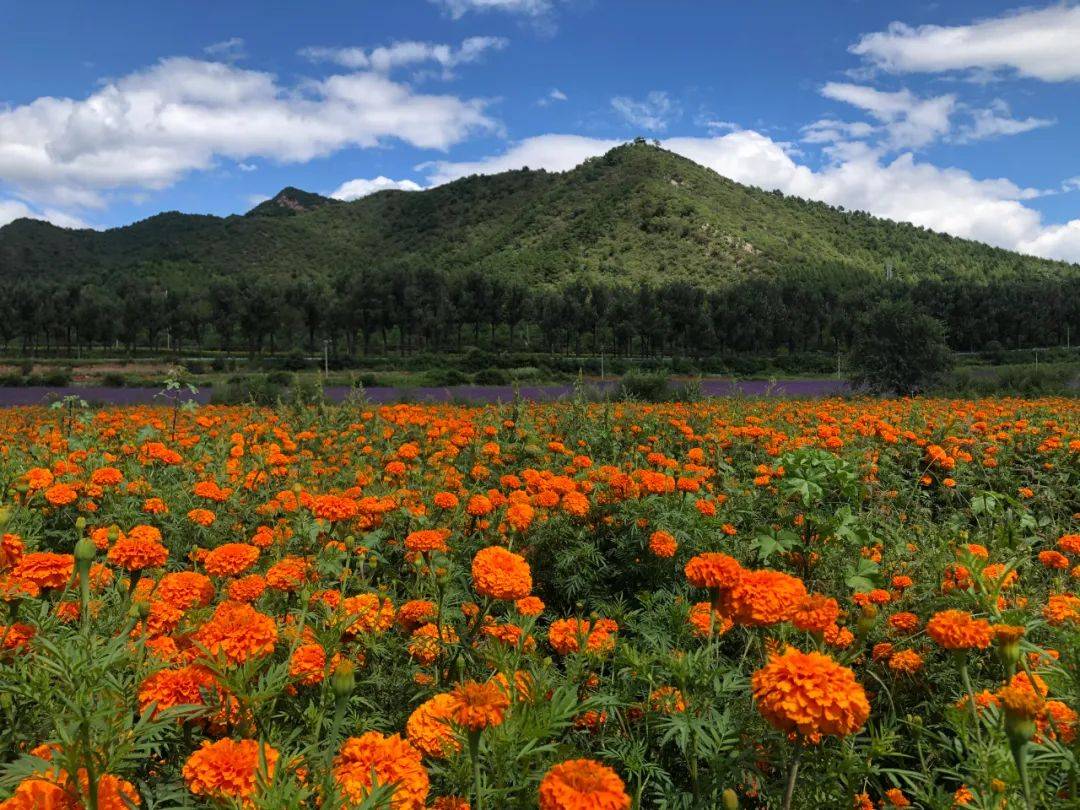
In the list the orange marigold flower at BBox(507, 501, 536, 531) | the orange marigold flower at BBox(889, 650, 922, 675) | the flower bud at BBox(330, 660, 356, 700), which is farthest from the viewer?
the orange marigold flower at BBox(507, 501, 536, 531)

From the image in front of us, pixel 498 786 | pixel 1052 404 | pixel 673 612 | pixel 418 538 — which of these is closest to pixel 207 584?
pixel 418 538

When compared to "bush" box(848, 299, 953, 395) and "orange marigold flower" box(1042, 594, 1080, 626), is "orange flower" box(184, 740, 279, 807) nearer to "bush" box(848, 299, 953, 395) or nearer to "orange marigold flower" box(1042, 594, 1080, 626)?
"orange marigold flower" box(1042, 594, 1080, 626)

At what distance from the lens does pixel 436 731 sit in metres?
→ 1.34

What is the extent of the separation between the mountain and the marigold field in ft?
215

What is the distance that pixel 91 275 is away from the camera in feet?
239

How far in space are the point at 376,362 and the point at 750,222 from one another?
2499 inches

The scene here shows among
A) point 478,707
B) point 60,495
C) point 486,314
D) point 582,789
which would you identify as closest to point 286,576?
point 478,707

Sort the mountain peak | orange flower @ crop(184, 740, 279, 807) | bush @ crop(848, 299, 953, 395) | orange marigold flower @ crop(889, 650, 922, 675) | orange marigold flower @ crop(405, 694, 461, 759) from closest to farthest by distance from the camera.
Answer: orange flower @ crop(184, 740, 279, 807)
orange marigold flower @ crop(405, 694, 461, 759)
orange marigold flower @ crop(889, 650, 922, 675)
bush @ crop(848, 299, 953, 395)
the mountain peak

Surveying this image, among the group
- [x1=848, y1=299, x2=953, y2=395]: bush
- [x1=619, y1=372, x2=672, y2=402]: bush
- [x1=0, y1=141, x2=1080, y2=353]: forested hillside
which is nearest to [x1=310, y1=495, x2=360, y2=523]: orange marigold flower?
[x1=619, y1=372, x2=672, y2=402]: bush

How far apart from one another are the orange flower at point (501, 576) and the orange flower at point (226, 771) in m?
0.74

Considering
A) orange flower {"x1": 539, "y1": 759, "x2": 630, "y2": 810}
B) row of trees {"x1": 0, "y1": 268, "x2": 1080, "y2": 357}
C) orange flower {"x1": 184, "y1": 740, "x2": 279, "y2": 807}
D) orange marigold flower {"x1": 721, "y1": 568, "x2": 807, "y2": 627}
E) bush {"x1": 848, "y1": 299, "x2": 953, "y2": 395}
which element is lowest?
orange flower {"x1": 184, "y1": 740, "x2": 279, "y2": 807}

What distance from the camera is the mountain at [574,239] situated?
72938 millimetres

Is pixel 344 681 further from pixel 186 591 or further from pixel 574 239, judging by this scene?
pixel 574 239

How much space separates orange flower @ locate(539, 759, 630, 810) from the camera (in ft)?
3.01
